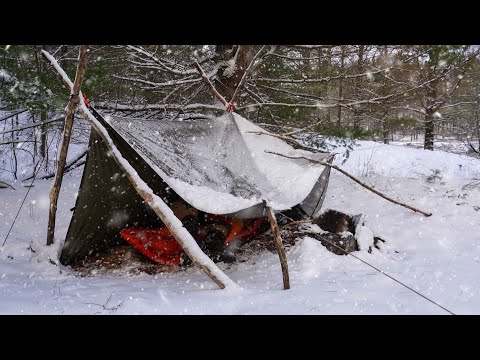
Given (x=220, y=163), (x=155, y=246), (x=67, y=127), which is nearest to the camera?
(x=67, y=127)

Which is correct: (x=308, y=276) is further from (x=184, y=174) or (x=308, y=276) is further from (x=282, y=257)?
(x=184, y=174)

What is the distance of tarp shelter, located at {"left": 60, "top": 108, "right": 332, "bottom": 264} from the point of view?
12.4ft

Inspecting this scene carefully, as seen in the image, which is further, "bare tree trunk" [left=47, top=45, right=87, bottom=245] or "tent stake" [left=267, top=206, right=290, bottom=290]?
"bare tree trunk" [left=47, top=45, right=87, bottom=245]

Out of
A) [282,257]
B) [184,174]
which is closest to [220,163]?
[184,174]

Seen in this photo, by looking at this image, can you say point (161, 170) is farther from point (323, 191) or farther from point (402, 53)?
point (402, 53)

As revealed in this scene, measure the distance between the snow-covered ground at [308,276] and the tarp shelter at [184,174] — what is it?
56cm

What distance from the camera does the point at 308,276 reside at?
3.66m

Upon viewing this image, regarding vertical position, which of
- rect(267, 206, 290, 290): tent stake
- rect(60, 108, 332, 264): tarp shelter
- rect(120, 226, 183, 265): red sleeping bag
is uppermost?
rect(60, 108, 332, 264): tarp shelter

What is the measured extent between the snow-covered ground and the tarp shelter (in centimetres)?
56

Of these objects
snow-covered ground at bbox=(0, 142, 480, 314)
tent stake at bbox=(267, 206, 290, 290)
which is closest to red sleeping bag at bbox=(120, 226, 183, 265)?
snow-covered ground at bbox=(0, 142, 480, 314)

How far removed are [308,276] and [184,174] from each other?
170 centimetres

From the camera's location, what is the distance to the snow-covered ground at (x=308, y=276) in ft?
8.50

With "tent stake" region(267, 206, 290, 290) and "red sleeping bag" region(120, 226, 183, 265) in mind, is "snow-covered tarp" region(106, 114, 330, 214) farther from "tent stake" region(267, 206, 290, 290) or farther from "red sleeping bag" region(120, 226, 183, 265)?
"red sleeping bag" region(120, 226, 183, 265)

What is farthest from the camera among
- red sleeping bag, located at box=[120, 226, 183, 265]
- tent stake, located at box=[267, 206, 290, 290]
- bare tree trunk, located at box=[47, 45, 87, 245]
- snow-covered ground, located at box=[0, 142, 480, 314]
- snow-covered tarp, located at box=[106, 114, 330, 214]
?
red sleeping bag, located at box=[120, 226, 183, 265]
